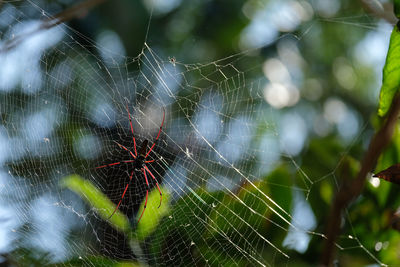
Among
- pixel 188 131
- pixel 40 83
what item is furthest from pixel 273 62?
pixel 40 83

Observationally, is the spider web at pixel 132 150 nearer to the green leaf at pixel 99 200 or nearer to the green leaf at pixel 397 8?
the green leaf at pixel 99 200

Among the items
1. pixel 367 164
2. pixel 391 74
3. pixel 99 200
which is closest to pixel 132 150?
pixel 99 200

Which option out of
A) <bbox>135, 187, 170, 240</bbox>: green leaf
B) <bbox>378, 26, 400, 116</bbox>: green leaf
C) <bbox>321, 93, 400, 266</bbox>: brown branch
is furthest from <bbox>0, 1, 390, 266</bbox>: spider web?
<bbox>321, 93, 400, 266</bbox>: brown branch

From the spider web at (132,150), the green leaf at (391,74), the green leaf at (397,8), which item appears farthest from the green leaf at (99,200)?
the green leaf at (397,8)

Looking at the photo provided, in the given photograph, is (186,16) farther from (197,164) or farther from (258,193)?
(258,193)

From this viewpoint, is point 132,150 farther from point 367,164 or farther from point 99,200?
point 367,164

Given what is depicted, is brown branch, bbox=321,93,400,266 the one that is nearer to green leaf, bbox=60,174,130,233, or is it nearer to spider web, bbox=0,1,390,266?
spider web, bbox=0,1,390,266
